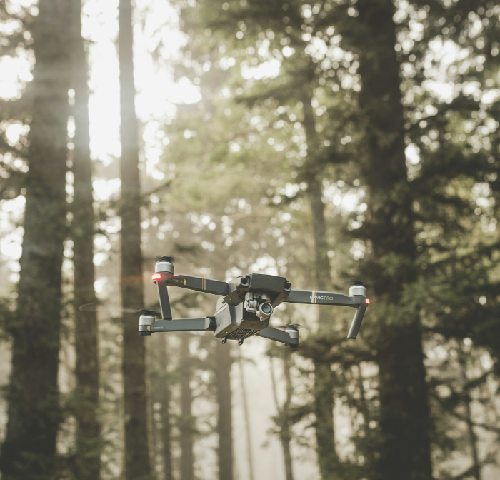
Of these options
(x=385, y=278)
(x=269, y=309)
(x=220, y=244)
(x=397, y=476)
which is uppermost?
(x=220, y=244)

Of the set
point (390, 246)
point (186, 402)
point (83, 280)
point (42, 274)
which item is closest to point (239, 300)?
point (390, 246)

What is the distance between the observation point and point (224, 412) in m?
23.2

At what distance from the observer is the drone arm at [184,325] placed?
2.96 m

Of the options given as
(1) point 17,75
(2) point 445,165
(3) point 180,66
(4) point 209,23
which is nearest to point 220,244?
(3) point 180,66

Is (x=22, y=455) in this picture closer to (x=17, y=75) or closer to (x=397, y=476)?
(x=397, y=476)

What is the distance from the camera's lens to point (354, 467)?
7.49m

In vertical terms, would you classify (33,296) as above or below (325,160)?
below

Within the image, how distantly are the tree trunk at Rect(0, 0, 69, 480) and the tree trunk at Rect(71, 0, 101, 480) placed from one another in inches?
15.0

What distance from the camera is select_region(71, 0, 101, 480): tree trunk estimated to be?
26.7ft

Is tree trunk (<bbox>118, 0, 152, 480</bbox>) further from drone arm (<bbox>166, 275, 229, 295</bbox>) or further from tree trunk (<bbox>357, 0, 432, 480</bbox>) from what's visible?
drone arm (<bbox>166, 275, 229, 295</bbox>)

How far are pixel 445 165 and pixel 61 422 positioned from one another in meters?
7.23

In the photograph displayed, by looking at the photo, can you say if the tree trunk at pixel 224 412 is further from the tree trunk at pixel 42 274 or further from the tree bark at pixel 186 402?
the tree trunk at pixel 42 274

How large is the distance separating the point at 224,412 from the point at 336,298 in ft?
71.2

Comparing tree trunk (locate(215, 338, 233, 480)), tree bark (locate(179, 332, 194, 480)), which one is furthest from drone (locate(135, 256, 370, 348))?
tree bark (locate(179, 332, 194, 480))
